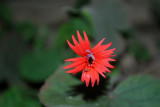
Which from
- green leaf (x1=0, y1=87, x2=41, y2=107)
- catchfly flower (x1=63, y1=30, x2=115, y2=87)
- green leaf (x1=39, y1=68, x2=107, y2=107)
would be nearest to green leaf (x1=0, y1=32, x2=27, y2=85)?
green leaf (x1=0, y1=87, x2=41, y2=107)

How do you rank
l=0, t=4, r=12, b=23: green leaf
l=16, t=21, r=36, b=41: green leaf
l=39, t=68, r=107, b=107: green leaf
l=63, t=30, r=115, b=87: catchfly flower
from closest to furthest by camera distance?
l=63, t=30, r=115, b=87: catchfly flower < l=39, t=68, r=107, b=107: green leaf < l=16, t=21, r=36, b=41: green leaf < l=0, t=4, r=12, b=23: green leaf

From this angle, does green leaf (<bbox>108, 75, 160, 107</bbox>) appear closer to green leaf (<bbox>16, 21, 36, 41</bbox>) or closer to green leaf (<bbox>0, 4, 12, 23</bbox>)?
green leaf (<bbox>16, 21, 36, 41</bbox>)

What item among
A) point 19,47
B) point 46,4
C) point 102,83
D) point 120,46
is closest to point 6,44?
point 19,47

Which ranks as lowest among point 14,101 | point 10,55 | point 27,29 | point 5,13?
point 14,101

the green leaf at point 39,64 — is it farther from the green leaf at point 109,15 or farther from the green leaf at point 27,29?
the green leaf at point 109,15

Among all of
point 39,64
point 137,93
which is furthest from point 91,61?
point 39,64

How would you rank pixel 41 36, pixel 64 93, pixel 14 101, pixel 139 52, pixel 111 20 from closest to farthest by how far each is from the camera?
pixel 64 93, pixel 14 101, pixel 111 20, pixel 139 52, pixel 41 36

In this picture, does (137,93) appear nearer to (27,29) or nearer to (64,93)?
(64,93)

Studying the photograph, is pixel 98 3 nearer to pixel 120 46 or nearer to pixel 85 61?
pixel 120 46
